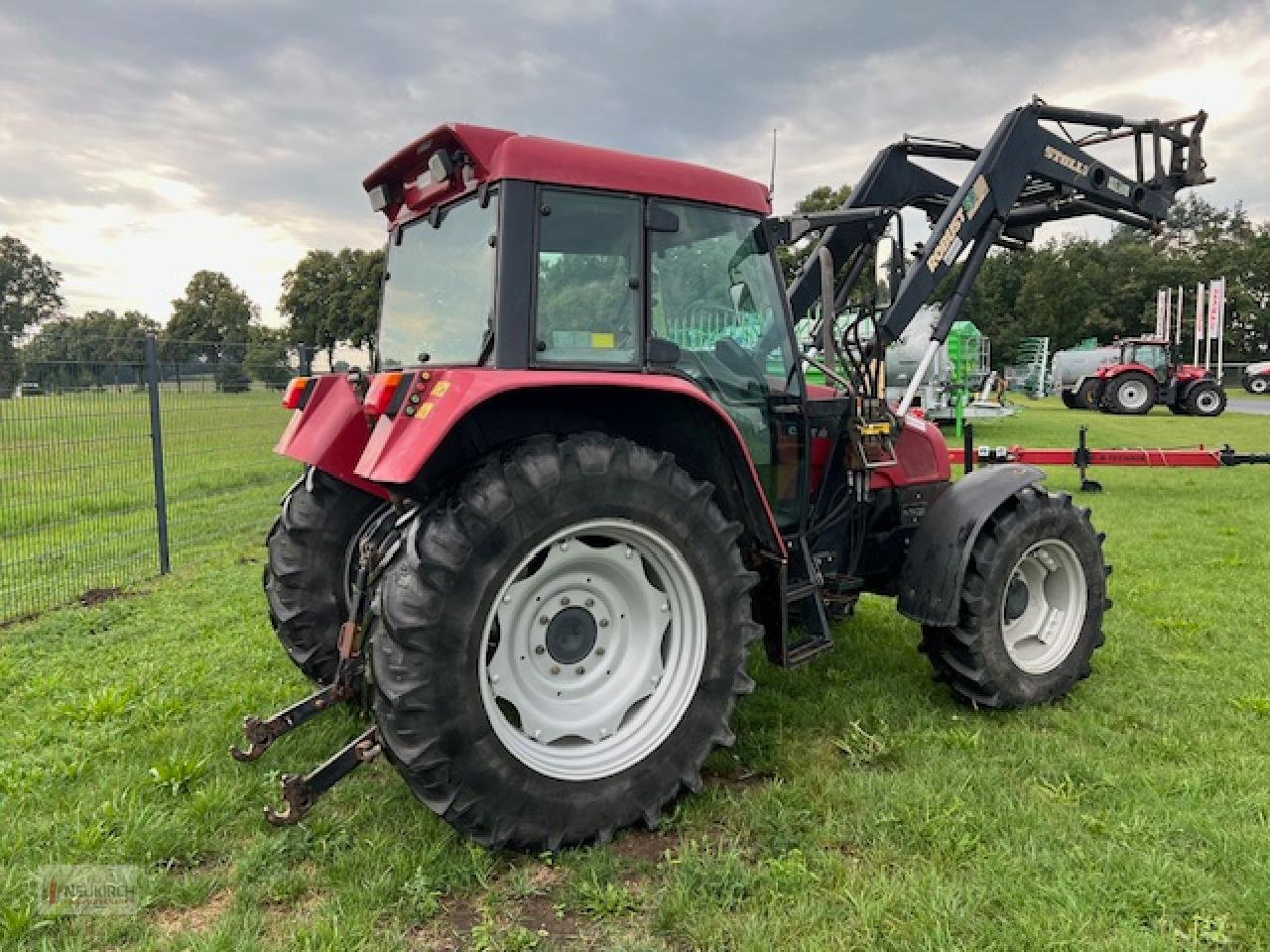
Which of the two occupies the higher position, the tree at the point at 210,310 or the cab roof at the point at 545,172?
the tree at the point at 210,310

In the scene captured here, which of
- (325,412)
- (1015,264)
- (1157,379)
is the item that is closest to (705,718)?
(325,412)

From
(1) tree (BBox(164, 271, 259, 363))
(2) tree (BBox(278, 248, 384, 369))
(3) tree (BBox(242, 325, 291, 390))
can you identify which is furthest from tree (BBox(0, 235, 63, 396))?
(3) tree (BBox(242, 325, 291, 390))

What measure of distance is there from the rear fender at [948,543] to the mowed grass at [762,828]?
0.50m

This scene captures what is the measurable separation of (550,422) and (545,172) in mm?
868

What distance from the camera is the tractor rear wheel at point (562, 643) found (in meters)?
2.45

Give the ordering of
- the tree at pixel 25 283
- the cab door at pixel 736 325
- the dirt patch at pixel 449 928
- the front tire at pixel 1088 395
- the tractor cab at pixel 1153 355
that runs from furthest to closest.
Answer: the tree at pixel 25 283, the front tire at pixel 1088 395, the tractor cab at pixel 1153 355, the cab door at pixel 736 325, the dirt patch at pixel 449 928

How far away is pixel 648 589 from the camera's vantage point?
2.94m

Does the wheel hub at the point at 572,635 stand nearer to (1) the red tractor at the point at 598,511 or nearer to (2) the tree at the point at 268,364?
(1) the red tractor at the point at 598,511

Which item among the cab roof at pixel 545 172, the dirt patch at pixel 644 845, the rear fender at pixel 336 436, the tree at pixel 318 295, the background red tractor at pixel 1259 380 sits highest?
the tree at pixel 318 295

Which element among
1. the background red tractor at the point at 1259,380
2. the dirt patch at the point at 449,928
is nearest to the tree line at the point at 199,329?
the dirt patch at the point at 449,928

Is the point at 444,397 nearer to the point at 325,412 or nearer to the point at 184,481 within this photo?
the point at 325,412

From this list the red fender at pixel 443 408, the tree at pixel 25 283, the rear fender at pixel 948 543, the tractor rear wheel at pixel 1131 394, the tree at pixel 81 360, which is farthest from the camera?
the tree at pixel 25 283

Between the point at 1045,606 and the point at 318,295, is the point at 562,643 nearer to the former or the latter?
the point at 1045,606

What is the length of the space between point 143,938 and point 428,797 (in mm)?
833
